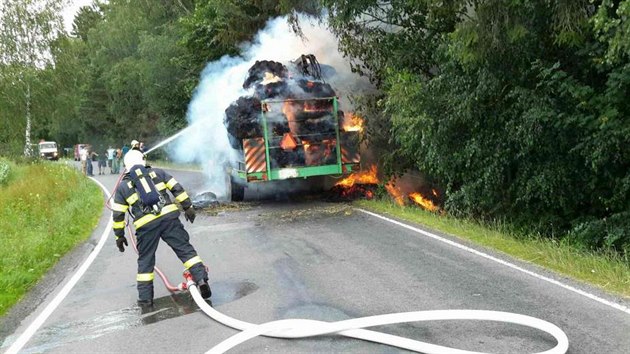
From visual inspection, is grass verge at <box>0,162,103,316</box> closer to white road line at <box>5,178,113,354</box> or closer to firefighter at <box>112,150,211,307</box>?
white road line at <box>5,178,113,354</box>

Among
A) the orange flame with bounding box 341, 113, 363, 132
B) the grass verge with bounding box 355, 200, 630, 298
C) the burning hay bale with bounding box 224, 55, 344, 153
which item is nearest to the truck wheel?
the burning hay bale with bounding box 224, 55, 344, 153

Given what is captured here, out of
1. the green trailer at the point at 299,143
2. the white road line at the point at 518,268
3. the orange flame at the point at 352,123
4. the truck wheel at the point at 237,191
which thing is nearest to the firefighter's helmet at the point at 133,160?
Result: the white road line at the point at 518,268

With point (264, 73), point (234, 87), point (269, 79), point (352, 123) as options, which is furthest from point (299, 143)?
point (234, 87)

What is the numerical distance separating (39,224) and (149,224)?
776 centimetres

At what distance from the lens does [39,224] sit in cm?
1261

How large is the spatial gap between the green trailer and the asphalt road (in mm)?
3370

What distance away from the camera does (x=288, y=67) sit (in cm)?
1359

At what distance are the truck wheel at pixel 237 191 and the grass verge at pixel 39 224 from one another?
326 centimetres

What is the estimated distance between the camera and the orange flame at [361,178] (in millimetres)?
14984

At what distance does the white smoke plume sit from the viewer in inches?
575

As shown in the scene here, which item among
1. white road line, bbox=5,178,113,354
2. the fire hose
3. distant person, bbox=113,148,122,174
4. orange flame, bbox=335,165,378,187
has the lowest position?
white road line, bbox=5,178,113,354

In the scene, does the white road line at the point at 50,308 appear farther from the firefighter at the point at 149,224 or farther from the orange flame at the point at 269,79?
the orange flame at the point at 269,79

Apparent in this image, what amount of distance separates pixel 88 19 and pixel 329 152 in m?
66.0

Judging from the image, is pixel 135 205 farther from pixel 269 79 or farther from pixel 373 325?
pixel 269 79
